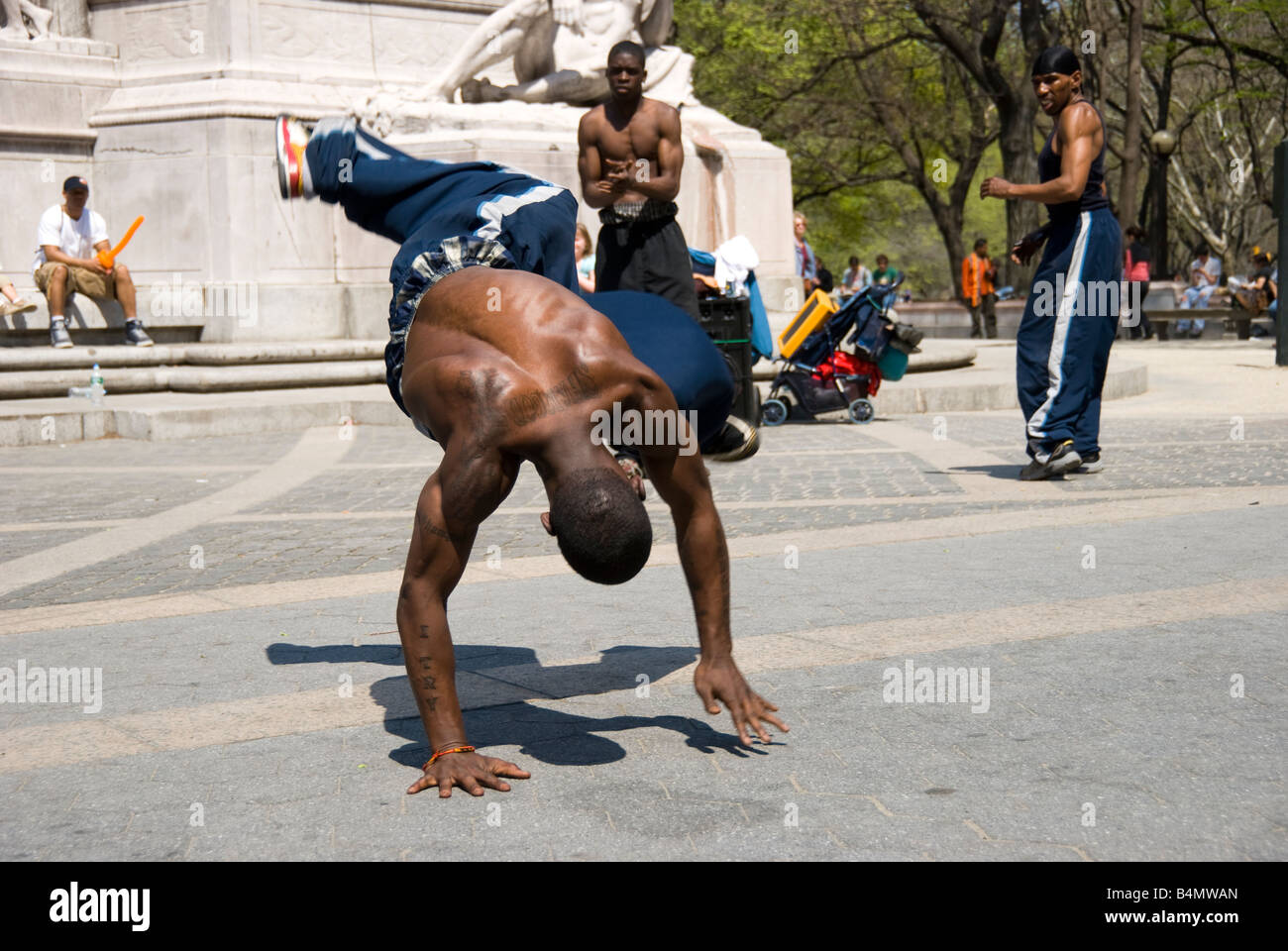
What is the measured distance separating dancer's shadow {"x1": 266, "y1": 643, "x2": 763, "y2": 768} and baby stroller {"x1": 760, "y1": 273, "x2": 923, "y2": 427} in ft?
25.4

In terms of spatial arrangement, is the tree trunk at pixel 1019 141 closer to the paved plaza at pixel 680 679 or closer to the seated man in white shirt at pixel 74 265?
the seated man in white shirt at pixel 74 265

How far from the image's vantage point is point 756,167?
16516mm

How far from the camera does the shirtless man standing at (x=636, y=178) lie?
8711 millimetres

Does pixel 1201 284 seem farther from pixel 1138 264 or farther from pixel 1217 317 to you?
pixel 1138 264

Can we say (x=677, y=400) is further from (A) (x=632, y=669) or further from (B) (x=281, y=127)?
(B) (x=281, y=127)

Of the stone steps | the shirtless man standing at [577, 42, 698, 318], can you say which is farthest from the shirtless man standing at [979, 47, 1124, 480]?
the stone steps

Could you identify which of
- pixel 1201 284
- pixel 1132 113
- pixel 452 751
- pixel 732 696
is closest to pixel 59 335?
pixel 452 751

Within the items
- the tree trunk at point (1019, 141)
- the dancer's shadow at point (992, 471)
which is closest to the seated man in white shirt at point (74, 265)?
the dancer's shadow at point (992, 471)

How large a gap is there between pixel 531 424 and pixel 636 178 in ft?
17.8

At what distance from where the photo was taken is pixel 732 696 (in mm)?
3939

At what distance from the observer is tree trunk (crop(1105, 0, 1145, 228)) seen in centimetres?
2748

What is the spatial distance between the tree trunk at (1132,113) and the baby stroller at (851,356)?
16.1m

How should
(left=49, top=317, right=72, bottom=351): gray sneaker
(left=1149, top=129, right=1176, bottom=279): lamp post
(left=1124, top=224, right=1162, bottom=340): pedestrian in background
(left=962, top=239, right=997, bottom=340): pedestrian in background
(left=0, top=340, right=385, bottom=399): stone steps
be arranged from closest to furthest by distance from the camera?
(left=0, top=340, right=385, bottom=399): stone steps
(left=49, top=317, right=72, bottom=351): gray sneaker
(left=1124, top=224, right=1162, bottom=340): pedestrian in background
(left=962, top=239, right=997, bottom=340): pedestrian in background
(left=1149, top=129, right=1176, bottom=279): lamp post

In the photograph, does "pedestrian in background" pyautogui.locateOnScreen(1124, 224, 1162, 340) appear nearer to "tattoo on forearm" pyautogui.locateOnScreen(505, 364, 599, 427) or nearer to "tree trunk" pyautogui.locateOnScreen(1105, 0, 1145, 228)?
"tree trunk" pyautogui.locateOnScreen(1105, 0, 1145, 228)
